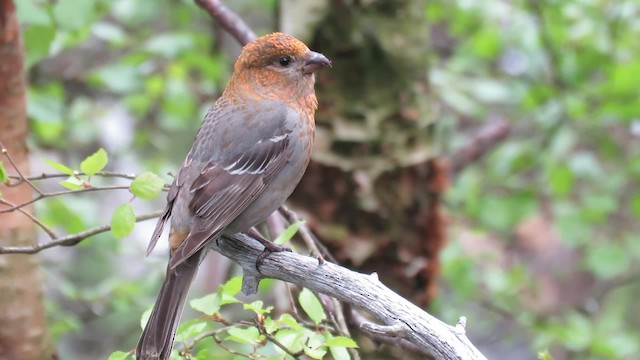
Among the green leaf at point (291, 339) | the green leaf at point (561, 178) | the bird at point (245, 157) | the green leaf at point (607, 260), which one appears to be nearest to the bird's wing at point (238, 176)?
the bird at point (245, 157)

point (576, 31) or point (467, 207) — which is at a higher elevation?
point (576, 31)

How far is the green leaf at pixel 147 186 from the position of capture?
9.05ft

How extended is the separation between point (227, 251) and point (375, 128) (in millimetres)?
1372

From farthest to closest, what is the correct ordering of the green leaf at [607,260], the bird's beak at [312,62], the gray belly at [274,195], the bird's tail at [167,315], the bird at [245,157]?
the green leaf at [607,260]
the bird's beak at [312,62]
the gray belly at [274,195]
the bird at [245,157]
the bird's tail at [167,315]

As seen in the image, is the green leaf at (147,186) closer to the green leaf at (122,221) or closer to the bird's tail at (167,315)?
the green leaf at (122,221)

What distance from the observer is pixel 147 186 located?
9.07ft

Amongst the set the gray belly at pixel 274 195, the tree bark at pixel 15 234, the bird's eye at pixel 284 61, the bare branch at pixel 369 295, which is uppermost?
Answer: the bird's eye at pixel 284 61

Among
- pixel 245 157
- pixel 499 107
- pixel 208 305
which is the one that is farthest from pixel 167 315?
pixel 499 107

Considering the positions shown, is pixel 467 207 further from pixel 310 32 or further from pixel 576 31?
pixel 310 32

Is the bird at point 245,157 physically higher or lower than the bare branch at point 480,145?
lower

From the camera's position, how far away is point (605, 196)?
592 centimetres

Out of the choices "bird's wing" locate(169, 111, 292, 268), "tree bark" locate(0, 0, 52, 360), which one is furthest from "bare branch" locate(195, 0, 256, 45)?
"tree bark" locate(0, 0, 52, 360)

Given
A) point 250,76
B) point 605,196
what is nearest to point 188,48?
point 250,76

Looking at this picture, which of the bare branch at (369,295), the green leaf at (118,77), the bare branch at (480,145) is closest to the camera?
the bare branch at (369,295)
